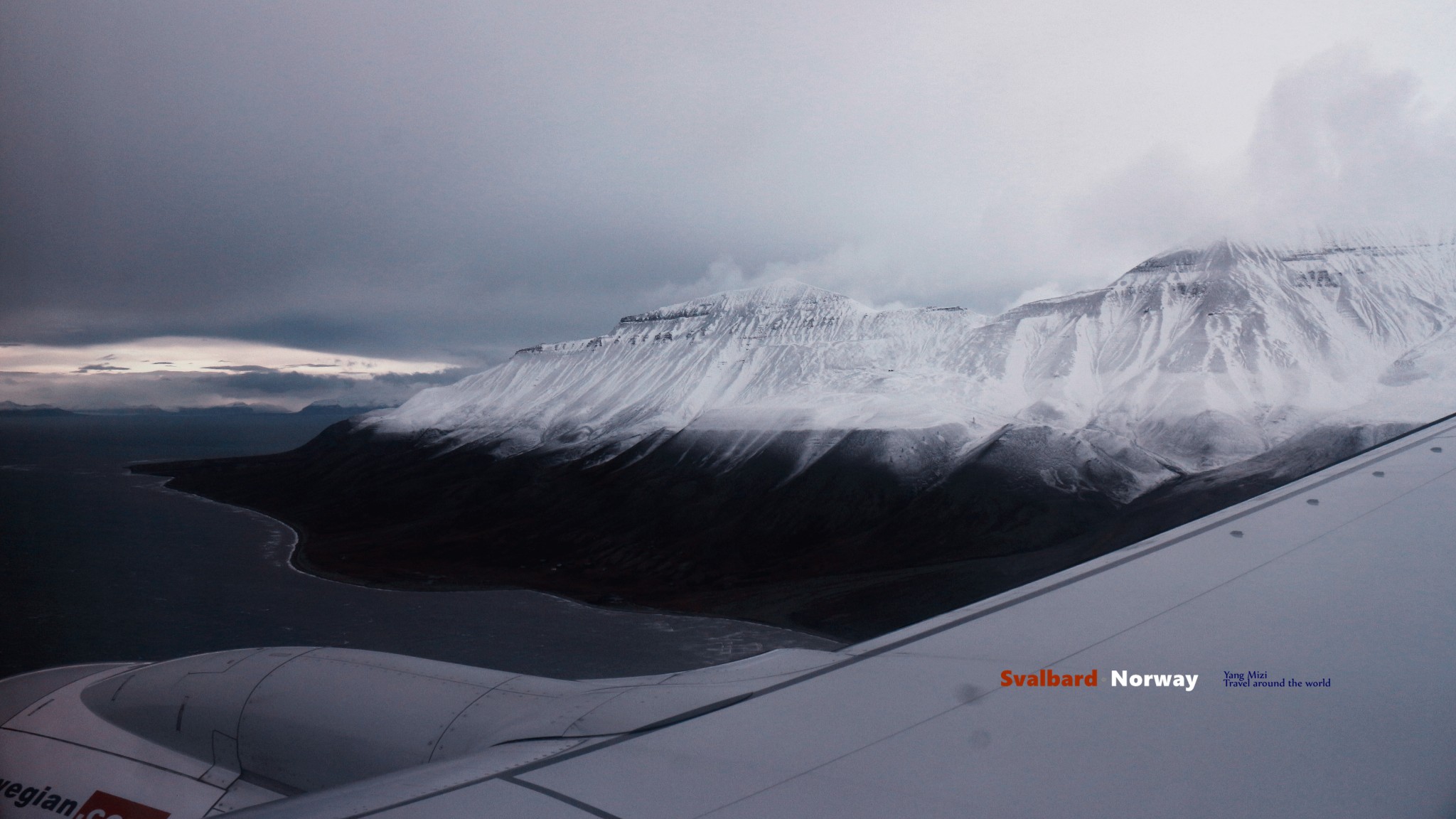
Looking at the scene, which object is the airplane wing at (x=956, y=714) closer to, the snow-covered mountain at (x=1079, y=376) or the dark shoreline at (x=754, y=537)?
the dark shoreline at (x=754, y=537)

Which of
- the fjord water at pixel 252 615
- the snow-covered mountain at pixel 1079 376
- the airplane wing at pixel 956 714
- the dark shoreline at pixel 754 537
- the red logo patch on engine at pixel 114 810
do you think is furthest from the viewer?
the snow-covered mountain at pixel 1079 376

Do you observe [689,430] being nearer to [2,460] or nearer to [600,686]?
[600,686]

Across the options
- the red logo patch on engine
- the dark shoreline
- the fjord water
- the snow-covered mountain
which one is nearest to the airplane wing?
the red logo patch on engine

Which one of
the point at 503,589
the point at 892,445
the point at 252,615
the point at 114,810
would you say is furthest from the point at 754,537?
the point at 114,810

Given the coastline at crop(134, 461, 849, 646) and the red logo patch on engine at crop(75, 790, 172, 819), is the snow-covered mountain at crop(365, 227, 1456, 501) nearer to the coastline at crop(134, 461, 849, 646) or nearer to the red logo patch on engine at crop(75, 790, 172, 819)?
the coastline at crop(134, 461, 849, 646)

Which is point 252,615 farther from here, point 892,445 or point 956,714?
point 892,445

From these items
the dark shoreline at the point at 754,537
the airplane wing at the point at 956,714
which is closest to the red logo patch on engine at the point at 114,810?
the airplane wing at the point at 956,714
